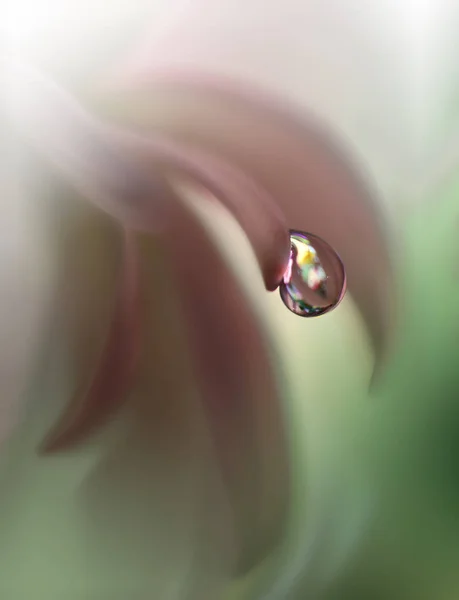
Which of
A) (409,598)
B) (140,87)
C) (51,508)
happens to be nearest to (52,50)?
(140,87)

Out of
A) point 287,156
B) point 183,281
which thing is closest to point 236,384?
point 183,281

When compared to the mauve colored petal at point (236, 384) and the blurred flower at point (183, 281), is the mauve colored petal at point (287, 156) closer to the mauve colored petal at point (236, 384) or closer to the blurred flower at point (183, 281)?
the blurred flower at point (183, 281)

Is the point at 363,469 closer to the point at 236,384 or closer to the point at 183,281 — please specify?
the point at 236,384

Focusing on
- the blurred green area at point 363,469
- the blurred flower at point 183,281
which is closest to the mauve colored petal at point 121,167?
the blurred flower at point 183,281

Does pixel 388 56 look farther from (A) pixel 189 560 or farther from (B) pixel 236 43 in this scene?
(A) pixel 189 560

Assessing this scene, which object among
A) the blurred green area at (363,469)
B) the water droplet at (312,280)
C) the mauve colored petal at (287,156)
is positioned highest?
the mauve colored petal at (287,156)

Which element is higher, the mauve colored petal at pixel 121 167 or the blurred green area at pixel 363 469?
the mauve colored petal at pixel 121 167
